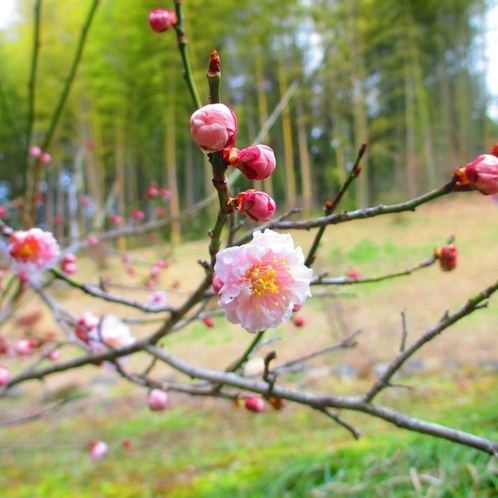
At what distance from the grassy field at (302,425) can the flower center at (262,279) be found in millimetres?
449

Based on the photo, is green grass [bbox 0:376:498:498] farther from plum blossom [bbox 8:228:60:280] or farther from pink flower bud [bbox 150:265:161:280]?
plum blossom [bbox 8:228:60:280]

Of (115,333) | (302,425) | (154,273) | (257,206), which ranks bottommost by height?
(302,425)

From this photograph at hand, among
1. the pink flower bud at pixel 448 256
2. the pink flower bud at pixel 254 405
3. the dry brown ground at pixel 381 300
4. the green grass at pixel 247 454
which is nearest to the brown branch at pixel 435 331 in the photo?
the pink flower bud at pixel 448 256

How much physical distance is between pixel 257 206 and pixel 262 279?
171mm

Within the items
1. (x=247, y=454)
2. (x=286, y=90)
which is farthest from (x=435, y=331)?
(x=286, y=90)

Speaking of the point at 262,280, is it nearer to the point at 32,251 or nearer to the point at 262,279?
the point at 262,279

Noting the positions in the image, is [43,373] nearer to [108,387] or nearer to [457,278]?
[108,387]

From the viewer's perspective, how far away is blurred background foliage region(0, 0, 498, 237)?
8.05 m

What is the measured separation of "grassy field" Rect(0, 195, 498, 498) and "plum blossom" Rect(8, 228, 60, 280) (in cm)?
62

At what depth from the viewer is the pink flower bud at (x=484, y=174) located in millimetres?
467

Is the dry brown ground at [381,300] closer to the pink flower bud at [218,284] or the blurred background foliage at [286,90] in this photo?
the blurred background foliage at [286,90]

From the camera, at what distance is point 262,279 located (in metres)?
0.59

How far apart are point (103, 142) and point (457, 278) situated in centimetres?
901

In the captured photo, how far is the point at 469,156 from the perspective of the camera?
11.1 metres
